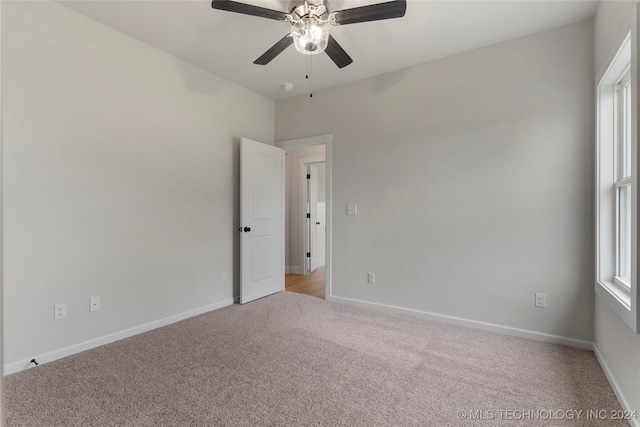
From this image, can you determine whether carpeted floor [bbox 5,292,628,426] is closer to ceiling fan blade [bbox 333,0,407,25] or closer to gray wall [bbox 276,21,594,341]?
gray wall [bbox 276,21,594,341]

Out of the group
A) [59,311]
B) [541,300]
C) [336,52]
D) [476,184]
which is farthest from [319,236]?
[59,311]

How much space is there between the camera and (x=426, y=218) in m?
3.43

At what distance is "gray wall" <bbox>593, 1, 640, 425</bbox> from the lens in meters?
1.89

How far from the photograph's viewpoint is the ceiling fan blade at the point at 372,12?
2.09 m

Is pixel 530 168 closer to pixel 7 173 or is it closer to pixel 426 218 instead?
pixel 426 218

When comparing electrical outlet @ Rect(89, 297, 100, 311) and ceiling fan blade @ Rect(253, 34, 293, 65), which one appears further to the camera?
electrical outlet @ Rect(89, 297, 100, 311)

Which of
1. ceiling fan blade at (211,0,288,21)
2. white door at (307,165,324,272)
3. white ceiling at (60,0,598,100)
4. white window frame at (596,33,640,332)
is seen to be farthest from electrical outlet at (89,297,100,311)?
white window frame at (596,33,640,332)

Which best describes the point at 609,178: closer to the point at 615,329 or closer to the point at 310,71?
the point at 615,329

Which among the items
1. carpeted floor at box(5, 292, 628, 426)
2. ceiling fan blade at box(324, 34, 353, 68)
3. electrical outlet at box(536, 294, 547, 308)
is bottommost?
carpeted floor at box(5, 292, 628, 426)

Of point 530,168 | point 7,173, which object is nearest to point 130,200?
point 7,173

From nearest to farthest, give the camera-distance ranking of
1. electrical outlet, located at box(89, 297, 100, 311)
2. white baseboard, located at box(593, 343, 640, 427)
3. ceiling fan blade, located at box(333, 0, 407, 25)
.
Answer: white baseboard, located at box(593, 343, 640, 427), ceiling fan blade, located at box(333, 0, 407, 25), electrical outlet, located at box(89, 297, 100, 311)

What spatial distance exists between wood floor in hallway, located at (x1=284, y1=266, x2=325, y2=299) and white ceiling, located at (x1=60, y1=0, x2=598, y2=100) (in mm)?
2691

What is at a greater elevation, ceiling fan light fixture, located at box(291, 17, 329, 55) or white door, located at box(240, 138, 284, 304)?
ceiling fan light fixture, located at box(291, 17, 329, 55)

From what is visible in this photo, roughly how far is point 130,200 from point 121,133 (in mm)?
578
